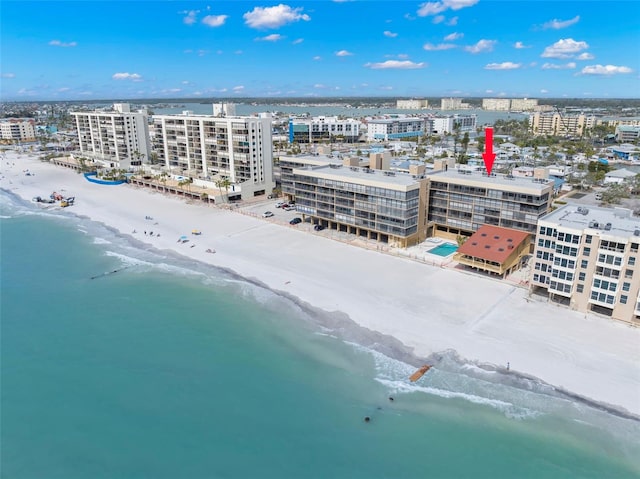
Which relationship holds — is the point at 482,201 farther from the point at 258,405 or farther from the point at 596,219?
the point at 258,405

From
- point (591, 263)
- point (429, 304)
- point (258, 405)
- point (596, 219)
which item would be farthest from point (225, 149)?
point (591, 263)

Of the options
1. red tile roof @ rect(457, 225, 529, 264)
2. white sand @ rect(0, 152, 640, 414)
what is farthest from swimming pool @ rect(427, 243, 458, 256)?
white sand @ rect(0, 152, 640, 414)

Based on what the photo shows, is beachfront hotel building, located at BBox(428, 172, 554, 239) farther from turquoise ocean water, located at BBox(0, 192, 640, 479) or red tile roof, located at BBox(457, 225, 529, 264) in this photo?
turquoise ocean water, located at BBox(0, 192, 640, 479)

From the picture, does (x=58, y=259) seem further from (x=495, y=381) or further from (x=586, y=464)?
(x=586, y=464)

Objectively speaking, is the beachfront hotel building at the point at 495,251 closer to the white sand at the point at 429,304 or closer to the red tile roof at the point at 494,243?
the red tile roof at the point at 494,243

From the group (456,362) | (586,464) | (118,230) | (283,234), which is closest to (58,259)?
(118,230)
